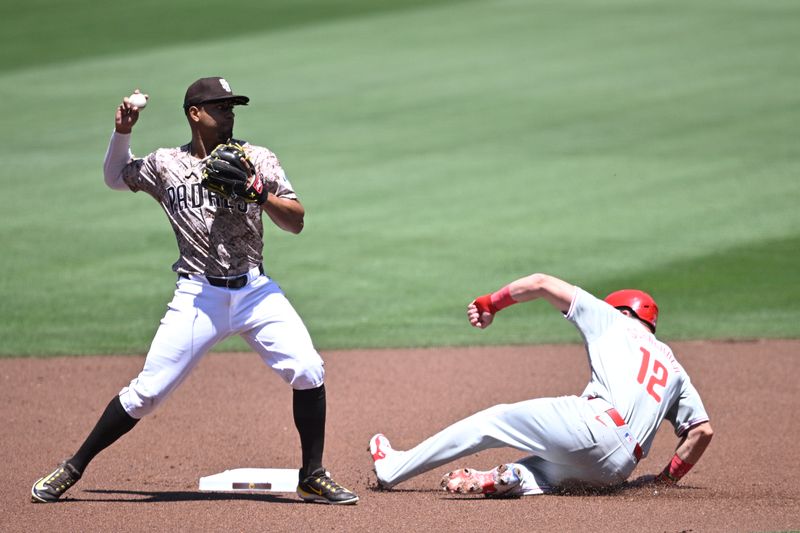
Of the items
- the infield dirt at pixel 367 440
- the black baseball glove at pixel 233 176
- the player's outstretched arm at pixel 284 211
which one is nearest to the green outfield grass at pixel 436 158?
the infield dirt at pixel 367 440

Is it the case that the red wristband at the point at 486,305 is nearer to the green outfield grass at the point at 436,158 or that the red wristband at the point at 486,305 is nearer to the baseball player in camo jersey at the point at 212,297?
the baseball player in camo jersey at the point at 212,297

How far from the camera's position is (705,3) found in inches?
1024

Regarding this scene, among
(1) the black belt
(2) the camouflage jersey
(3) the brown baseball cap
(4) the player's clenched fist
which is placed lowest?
(4) the player's clenched fist

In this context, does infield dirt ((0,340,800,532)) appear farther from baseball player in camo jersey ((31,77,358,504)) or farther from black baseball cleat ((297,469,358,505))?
baseball player in camo jersey ((31,77,358,504))

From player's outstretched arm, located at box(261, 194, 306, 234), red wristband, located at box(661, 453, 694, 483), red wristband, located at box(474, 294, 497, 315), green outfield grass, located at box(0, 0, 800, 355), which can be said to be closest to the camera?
player's outstretched arm, located at box(261, 194, 306, 234)

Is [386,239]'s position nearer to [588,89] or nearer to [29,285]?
[29,285]

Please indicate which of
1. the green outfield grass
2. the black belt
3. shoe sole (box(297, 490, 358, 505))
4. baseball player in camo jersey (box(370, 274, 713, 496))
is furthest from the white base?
the green outfield grass

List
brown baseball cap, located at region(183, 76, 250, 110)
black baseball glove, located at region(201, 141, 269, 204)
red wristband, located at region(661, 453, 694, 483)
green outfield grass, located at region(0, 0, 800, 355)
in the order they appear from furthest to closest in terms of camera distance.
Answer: green outfield grass, located at region(0, 0, 800, 355) → red wristband, located at region(661, 453, 694, 483) → brown baseball cap, located at region(183, 76, 250, 110) → black baseball glove, located at region(201, 141, 269, 204)

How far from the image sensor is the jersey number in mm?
5734

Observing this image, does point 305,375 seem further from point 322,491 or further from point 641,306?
point 641,306

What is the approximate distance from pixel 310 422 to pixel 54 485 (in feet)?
4.29

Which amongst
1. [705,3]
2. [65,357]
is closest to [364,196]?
[65,357]

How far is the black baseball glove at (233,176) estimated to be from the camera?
5.30 meters

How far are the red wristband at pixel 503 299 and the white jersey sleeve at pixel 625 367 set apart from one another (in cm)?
31
